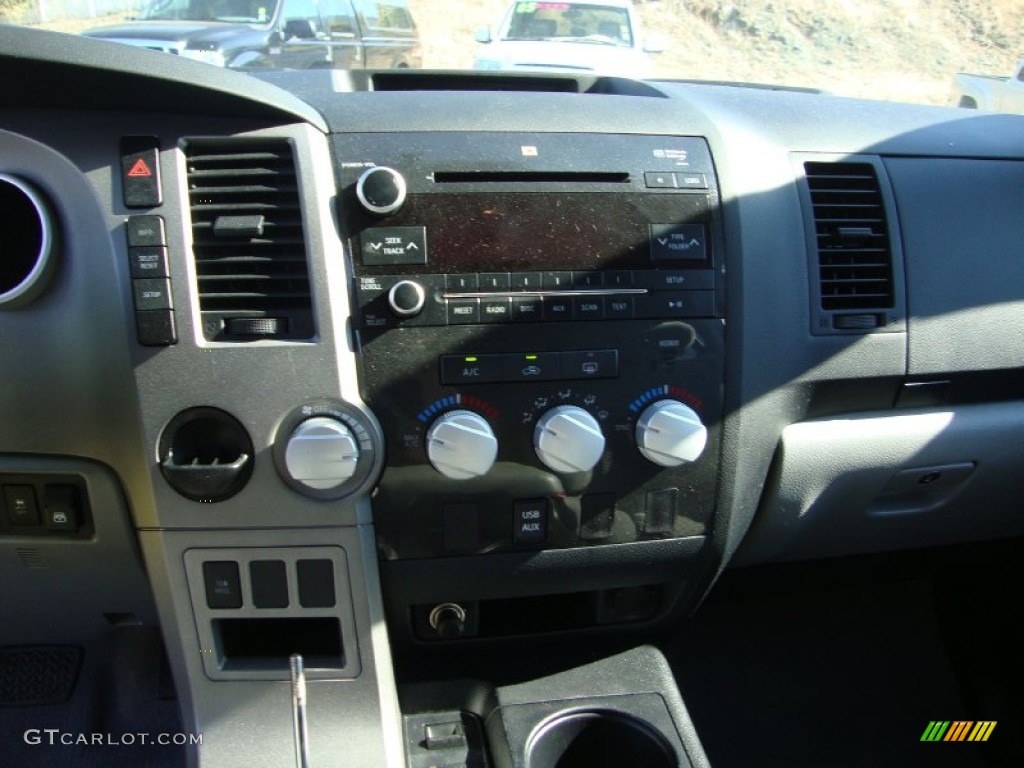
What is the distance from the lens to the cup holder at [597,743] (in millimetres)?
1672

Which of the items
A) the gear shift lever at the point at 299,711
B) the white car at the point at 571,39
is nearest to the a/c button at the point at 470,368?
the gear shift lever at the point at 299,711

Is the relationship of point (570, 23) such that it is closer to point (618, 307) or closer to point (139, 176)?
point (618, 307)

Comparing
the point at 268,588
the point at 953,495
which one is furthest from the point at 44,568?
the point at 953,495

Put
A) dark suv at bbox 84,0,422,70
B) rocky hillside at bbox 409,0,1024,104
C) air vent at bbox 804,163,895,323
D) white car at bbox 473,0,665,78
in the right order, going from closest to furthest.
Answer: air vent at bbox 804,163,895,323 → dark suv at bbox 84,0,422,70 → white car at bbox 473,0,665,78 → rocky hillside at bbox 409,0,1024,104

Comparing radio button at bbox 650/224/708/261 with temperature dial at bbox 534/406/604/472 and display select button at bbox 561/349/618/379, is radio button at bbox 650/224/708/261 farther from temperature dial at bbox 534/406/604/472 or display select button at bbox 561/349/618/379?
temperature dial at bbox 534/406/604/472

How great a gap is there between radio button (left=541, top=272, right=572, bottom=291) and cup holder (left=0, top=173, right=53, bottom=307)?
71 centimetres

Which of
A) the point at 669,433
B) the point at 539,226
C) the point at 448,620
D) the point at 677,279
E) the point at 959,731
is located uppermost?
the point at 539,226

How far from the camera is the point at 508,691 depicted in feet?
5.76

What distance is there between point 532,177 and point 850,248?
23.7 inches

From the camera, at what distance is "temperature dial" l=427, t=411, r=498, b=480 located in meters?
1.37

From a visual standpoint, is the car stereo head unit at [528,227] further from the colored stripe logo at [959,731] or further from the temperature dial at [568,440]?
the colored stripe logo at [959,731]

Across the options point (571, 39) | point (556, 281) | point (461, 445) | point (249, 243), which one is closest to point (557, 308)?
point (556, 281)

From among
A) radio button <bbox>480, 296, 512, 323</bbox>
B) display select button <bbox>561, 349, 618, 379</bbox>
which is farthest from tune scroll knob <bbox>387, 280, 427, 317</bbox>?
display select button <bbox>561, 349, 618, 379</bbox>

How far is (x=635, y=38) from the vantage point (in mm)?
8078
